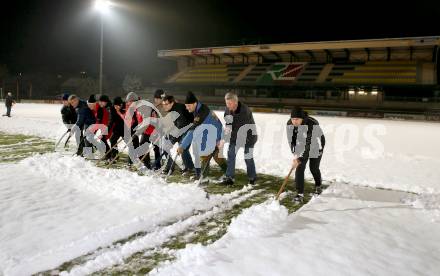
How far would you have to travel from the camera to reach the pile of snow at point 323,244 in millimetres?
3412

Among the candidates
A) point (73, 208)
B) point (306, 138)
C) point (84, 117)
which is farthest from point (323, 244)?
point (84, 117)

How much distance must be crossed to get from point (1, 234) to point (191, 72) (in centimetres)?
4510

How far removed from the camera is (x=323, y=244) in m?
3.97

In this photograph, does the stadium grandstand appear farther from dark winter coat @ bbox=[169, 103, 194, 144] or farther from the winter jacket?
the winter jacket

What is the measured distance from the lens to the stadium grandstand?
109 ft

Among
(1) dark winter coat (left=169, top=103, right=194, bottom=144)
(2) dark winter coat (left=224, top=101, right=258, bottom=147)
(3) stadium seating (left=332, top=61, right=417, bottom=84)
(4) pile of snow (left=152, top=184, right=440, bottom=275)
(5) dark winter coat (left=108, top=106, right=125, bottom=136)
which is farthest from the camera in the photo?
(3) stadium seating (left=332, top=61, right=417, bottom=84)

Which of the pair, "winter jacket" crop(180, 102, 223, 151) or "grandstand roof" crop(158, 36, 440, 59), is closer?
"winter jacket" crop(180, 102, 223, 151)

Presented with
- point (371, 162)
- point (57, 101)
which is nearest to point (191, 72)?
point (57, 101)

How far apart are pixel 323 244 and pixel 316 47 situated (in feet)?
125

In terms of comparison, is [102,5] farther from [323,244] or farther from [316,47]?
[316,47]

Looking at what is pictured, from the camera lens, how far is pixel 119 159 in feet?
28.9

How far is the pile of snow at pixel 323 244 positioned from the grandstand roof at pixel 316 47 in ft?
114

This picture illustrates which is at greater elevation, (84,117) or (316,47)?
Answer: (316,47)

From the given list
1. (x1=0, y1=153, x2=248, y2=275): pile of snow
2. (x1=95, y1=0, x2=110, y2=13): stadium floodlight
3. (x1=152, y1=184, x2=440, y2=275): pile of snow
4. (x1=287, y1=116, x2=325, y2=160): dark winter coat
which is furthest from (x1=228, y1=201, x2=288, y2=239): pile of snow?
(x1=95, y1=0, x2=110, y2=13): stadium floodlight
